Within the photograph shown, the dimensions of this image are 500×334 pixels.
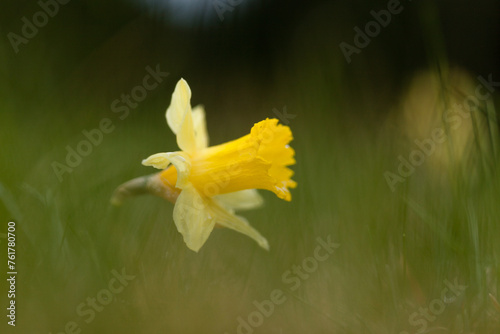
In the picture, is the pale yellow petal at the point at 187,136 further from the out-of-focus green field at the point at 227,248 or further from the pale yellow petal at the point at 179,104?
the out-of-focus green field at the point at 227,248

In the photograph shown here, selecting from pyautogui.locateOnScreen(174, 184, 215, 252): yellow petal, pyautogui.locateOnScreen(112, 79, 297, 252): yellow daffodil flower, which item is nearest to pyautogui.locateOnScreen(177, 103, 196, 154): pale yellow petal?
pyautogui.locateOnScreen(112, 79, 297, 252): yellow daffodil flower

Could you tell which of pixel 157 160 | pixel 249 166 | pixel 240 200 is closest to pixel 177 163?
pixel 157 160

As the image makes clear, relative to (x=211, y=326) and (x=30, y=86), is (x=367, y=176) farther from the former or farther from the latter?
(x=30, y=86)

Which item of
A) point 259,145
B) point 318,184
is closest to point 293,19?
point 318,184

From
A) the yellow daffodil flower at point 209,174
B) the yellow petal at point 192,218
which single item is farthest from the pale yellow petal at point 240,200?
the yellow petal at point 192,218

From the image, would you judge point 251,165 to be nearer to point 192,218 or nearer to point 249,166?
point 249,166
